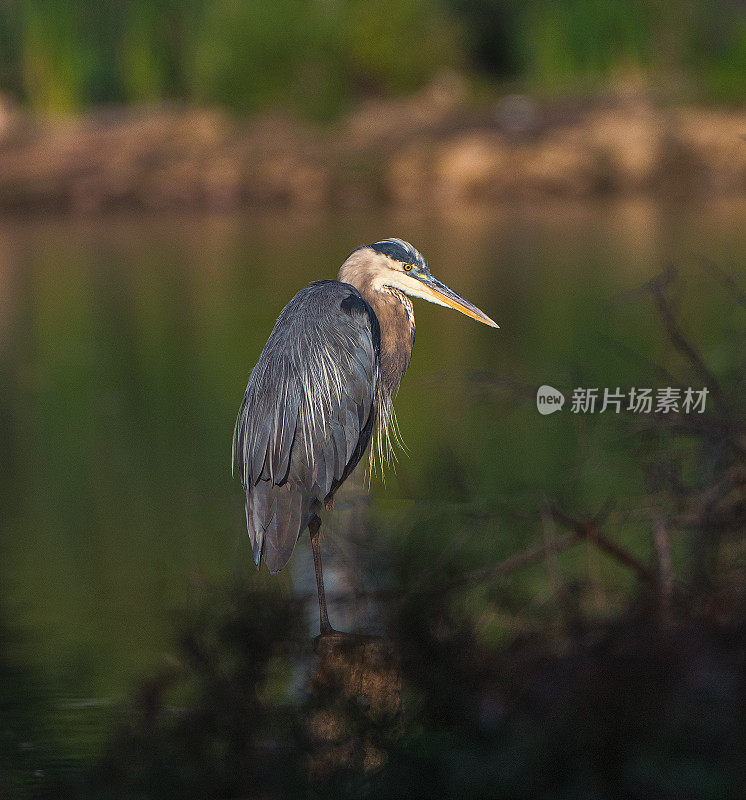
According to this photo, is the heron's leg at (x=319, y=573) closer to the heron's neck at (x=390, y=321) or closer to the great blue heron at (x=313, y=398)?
the great blue heron at (x=313, y=398)

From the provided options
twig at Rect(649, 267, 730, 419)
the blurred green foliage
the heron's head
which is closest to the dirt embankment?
the blurred green foliage

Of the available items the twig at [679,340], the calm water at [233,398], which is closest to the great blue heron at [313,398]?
the calm water at [233,398]

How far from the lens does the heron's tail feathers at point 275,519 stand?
3572 millimetres

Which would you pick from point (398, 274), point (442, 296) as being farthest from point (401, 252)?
point (442, 296)

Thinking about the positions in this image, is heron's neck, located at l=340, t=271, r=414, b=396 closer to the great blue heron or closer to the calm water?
the great blue heron

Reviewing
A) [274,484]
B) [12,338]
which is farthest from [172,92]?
[274,484]

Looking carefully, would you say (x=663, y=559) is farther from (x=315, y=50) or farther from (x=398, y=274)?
(x=315, y=50)

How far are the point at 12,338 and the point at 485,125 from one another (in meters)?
16.4

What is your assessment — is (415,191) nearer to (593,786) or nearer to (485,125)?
(485,125)

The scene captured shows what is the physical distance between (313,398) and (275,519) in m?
0.35

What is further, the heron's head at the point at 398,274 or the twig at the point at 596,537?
the heron's head at the point at 398,274

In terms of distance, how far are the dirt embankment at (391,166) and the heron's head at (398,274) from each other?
873 inches

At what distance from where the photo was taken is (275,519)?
3.62 m

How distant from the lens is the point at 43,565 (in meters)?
5.95
